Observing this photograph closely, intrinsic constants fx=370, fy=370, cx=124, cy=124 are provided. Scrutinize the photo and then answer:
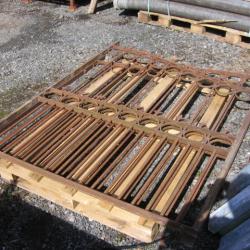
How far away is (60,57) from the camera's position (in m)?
6.59

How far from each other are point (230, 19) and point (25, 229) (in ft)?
16.6

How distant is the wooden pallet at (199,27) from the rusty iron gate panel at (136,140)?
4.93 ft

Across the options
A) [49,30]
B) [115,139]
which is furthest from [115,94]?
[49,30]

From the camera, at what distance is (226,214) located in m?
3.18

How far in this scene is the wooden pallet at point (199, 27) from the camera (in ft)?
21.8

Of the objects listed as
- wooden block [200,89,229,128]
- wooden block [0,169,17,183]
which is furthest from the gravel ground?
wooden block [200,89,229,128]

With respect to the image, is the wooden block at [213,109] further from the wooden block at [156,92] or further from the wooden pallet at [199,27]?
the wooden pallet at [199,27]

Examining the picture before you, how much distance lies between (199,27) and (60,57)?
106 inches

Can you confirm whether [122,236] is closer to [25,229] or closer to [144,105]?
[25,229]

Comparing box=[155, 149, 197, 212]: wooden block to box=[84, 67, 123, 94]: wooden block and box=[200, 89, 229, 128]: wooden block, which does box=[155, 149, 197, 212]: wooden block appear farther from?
box=[84, 67, 123, 94]: wooden block

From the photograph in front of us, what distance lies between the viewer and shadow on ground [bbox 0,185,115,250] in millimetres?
3338

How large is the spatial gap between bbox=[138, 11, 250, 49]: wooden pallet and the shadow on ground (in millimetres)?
4713

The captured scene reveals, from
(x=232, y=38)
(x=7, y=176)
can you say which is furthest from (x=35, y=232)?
(x=232, y=38)

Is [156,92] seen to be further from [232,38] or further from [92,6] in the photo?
[92,6]
